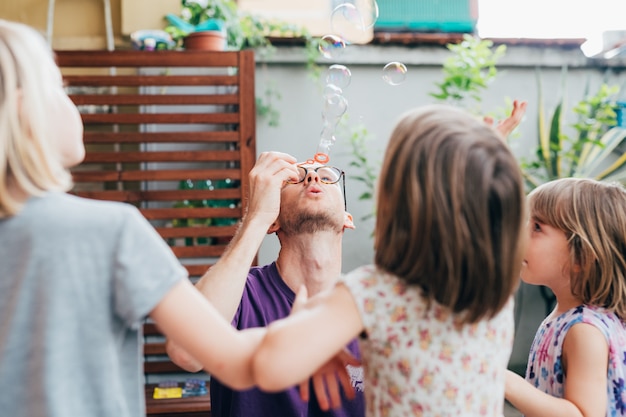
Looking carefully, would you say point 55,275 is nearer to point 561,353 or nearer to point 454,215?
point 454,215

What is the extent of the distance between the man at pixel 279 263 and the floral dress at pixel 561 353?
433mm

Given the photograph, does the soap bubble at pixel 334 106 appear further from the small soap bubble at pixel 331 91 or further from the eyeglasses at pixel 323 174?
the eyeglasses at pixel 323 174

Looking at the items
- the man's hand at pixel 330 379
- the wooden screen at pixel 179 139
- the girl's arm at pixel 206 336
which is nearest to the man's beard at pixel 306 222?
the man's hand at pixel 330 379

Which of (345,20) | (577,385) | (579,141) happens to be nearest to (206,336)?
(577,385)

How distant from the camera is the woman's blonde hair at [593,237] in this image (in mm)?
1781

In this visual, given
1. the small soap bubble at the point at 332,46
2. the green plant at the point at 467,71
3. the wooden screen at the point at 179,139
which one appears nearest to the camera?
the small soap bubble at the point at 332,46

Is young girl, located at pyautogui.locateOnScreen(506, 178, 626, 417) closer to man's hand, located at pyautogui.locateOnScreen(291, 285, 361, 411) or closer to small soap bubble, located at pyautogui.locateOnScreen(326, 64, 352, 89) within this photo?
man's hand, located at pyautogui.locateOnScreen(291, 285, 361, 411)

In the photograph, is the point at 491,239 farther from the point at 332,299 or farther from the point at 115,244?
the point at 115,244

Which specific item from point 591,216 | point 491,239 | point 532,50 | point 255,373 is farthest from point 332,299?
point 532,50

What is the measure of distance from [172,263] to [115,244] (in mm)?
87

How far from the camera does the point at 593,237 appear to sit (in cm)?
179

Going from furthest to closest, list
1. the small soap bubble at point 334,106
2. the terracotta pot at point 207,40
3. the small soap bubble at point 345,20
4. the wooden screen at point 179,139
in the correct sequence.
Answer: the terracotta pot at point 207,40 → the wooden screen at point 179,139 → the small soap bubble at point 345,20 → the small soap bubble at point 334,106

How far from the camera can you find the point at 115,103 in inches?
162

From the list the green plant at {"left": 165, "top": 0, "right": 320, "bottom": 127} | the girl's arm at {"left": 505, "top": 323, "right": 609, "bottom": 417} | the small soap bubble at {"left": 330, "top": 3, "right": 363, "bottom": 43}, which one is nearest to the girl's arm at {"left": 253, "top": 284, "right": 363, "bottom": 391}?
the girl's arm at {"left": 505, "top": 323, "right": 609, "bottom": 417}
